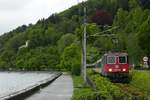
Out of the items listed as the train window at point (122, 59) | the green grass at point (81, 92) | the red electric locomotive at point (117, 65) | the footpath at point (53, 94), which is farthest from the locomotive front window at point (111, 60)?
the footpath at point (53, 94)

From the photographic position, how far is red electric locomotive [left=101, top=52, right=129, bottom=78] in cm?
5491

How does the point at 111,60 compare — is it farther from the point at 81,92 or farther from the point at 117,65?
the point at 81,92

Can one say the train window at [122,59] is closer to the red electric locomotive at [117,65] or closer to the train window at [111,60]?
the red electric locomotive at [117,65]

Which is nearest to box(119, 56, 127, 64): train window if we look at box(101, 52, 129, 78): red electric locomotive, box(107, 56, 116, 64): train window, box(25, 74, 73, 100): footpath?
box(101, 52, 129, 78): red electric locomotive

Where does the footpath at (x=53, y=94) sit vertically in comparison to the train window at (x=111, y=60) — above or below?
below

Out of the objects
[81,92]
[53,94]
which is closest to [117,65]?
[53,94]

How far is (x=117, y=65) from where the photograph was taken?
55219 millimetres

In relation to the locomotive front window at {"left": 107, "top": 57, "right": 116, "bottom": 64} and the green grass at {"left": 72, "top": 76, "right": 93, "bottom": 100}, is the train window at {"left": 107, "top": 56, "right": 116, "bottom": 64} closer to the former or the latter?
the locomotive front window at {"left": 107, "top": 57, "right": 116, "bottom": 64}

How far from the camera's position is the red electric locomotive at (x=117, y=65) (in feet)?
180

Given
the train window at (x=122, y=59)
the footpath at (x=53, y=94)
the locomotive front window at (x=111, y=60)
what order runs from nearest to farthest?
the footpath at (x=53, y=94)
the train window at (x=122, y=59)
the locomotive front window at (x=111, y=60)

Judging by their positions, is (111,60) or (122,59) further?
(111,60)

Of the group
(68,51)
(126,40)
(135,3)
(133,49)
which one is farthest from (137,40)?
(135,3)

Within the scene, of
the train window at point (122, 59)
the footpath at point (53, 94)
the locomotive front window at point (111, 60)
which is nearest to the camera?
the footpath at point (53, 94)

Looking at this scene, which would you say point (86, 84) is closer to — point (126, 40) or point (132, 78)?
point (132, 78)
